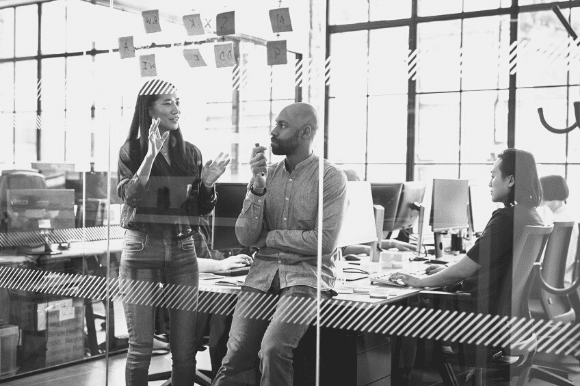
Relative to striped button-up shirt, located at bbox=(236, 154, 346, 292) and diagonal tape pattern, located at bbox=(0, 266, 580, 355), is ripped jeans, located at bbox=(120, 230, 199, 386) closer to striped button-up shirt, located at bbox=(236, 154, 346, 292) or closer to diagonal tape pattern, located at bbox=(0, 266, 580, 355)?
diagonal tape pattern, located at bbox=(0, 266, 580, 355)

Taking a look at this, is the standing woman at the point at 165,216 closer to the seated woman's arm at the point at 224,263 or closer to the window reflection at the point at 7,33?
the seated woman's arm at the point at 224,263

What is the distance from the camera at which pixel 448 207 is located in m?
3.92

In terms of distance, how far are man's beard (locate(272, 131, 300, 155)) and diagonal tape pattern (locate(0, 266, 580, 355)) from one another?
2.02 feet

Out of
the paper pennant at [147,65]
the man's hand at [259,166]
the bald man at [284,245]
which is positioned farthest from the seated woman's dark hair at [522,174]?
the paper pennant at [147,65]

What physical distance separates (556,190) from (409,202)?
3.93ft

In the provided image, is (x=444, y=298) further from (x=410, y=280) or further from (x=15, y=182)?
(x=15, y=182)

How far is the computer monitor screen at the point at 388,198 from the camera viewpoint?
10.9 feet

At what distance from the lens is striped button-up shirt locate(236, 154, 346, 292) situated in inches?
118

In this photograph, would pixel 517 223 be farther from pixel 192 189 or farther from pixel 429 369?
pixel 192 189

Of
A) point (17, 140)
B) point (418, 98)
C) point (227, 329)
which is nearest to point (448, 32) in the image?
point (418, 98)

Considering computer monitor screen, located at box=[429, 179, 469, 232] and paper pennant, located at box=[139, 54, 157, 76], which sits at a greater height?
paper pennant, located at box=[139, 54, 157, 76]

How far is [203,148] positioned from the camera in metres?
3.45

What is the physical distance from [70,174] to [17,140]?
535 mm

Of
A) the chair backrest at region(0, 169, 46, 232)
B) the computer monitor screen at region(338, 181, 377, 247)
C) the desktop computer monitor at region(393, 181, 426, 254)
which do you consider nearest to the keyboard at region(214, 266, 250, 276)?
the computer monitor screen at region(338, 181, 377, 247)
